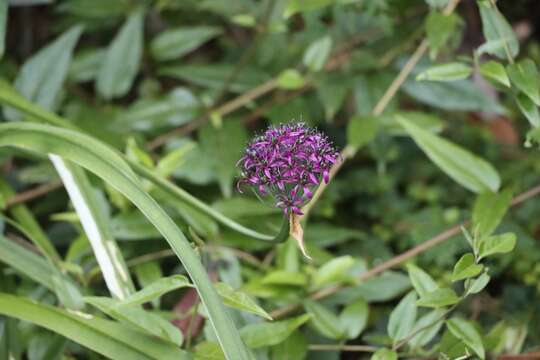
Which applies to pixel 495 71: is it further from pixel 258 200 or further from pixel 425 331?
pixel 258 200

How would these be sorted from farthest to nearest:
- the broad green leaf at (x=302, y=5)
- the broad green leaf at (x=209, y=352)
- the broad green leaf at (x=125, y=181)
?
the broad green leaf at (x=302, y=5) < the broad green leaf at (x=209, y=352) < the broad green leaf at (x=125, y=181)

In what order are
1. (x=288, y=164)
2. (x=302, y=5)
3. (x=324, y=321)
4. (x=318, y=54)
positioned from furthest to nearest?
(x=318, y=54), (x=302, y=5), (x=324, y=321), (x=288, y=164)

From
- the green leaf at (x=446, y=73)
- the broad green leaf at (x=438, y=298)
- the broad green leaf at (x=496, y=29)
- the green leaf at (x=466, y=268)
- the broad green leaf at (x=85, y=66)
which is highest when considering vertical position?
the broad green leaf at (x=85, y=66)

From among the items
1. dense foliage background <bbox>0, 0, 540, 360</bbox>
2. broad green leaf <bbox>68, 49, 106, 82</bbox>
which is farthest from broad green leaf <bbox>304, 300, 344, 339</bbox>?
broad green leaf <bbox>68, 49, 106, 82</bbox>

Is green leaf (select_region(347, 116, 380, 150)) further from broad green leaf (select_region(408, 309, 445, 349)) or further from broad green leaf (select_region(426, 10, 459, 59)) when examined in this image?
broad green leaf (select_region(408, 309, 445, 349))

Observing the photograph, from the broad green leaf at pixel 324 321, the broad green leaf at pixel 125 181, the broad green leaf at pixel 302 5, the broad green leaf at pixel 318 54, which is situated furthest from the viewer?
the broad green leaf at pixel 318 54

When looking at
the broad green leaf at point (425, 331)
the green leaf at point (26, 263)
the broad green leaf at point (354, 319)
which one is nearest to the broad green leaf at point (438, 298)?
the broad green leaf at point (425, 331)

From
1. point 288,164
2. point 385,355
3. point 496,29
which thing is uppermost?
point 496,29

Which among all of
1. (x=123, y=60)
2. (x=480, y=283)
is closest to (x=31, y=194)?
(x=123, y=60)

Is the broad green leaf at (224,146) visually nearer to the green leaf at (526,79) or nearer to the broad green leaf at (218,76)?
the broad green leaf at (218,76)
